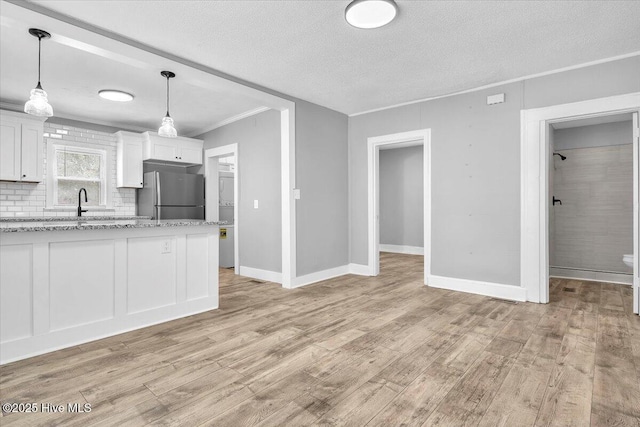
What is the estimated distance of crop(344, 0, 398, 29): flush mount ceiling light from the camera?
2.41 meters

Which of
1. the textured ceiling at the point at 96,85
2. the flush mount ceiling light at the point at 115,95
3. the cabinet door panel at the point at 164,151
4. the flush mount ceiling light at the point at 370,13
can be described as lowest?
the cabinet door panel at the point at 164,151

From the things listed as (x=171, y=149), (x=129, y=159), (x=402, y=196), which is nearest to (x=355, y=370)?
(x=171, y=149)

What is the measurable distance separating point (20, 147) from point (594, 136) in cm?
802

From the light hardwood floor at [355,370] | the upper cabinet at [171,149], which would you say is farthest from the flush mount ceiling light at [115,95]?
the light hardwood floor at [355,370]

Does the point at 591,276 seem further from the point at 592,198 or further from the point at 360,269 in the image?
the point at 360,269

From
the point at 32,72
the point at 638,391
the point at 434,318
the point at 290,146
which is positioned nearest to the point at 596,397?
the point at 638,391

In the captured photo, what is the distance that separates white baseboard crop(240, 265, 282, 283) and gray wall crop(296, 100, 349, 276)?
39 cm

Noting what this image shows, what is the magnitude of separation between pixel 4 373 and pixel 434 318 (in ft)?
10.5

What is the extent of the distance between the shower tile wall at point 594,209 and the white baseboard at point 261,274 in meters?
4.12

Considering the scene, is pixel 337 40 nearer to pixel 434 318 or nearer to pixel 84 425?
pixel 434 318

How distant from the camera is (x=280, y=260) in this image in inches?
188

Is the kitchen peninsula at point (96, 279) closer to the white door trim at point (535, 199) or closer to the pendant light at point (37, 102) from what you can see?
the pendant light at point (37, 102)

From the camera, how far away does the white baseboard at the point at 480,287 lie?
151 inches

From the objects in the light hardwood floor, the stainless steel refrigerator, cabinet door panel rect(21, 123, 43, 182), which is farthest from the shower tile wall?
cabinet door panel rect(21, 123, 43, 182)
